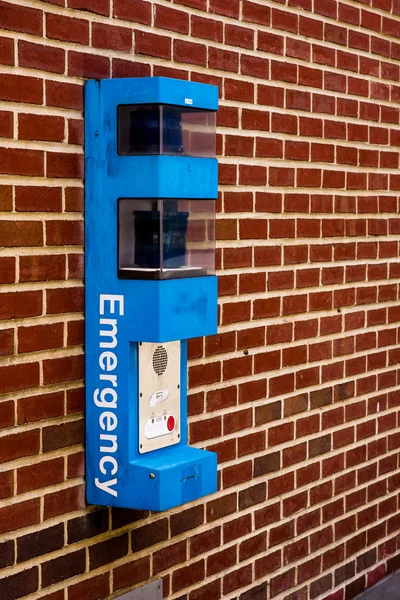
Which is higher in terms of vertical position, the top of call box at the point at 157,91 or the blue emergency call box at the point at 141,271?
the top of call box at the point at 157,91

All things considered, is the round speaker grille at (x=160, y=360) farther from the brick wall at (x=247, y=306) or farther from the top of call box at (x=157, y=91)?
the top of call box at (x=157, y=91)

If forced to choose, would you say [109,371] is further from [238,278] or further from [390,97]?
[390,97]

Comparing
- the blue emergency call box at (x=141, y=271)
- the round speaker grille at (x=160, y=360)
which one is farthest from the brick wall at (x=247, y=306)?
the round speaker grille at (x=160, y=360)

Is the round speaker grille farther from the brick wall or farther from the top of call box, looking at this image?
the top of call box

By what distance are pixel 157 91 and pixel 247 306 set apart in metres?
1.42

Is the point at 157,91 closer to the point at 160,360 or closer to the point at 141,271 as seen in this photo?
the point at 141,271

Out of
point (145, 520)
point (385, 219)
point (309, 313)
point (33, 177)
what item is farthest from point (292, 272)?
point (33, 177)

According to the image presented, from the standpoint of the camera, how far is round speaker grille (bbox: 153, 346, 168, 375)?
386 cm

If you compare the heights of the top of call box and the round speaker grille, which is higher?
the top of call box

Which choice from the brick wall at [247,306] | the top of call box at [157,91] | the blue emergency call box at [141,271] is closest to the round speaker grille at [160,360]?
the blue emergency call box at [141,271]

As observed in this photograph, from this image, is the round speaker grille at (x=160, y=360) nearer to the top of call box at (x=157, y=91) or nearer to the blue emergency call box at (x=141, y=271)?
the blue emergency call box at (x=141, y=271)

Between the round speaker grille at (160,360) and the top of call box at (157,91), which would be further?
the round speaker grille at (160,360)

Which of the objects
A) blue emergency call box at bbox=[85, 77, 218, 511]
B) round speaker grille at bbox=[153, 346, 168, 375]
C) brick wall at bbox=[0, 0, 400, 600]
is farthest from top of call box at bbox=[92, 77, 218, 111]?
round speaker grille at bbox=[153, 346, 168, 375]

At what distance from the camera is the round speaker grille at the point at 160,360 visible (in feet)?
12.7
